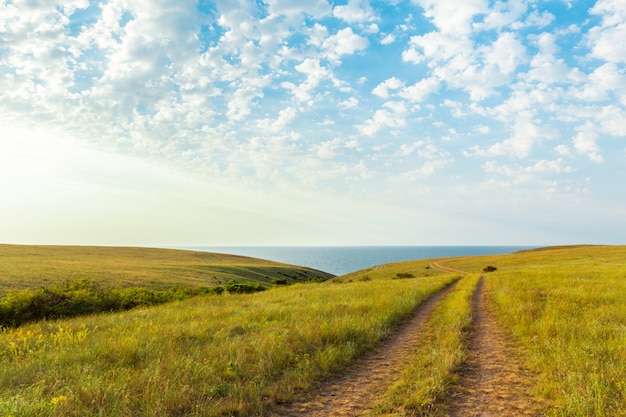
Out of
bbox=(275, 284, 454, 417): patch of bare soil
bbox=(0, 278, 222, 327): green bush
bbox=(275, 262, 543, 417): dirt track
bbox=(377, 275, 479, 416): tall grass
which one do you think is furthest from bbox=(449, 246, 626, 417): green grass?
bbox=(0, 278, 222, 327): green bush

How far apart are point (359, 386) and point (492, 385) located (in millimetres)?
2724

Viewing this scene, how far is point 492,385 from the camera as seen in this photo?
272 inches

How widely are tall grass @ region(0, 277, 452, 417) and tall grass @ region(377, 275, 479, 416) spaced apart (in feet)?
5.18

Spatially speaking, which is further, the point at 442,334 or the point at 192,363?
the point at 442,334

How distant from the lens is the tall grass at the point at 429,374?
5848 millimetres

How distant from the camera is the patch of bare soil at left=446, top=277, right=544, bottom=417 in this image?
5820 mm

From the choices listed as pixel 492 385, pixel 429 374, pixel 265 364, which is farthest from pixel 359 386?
pixel 492 385

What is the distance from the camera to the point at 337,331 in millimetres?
10242

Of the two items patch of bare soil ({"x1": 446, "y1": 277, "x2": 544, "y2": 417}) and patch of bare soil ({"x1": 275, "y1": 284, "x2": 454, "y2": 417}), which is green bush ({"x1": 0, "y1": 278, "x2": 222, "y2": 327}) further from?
patch of bare soil ({"x1": 446, "y1": 277, "x2": 544, "y2": 417})

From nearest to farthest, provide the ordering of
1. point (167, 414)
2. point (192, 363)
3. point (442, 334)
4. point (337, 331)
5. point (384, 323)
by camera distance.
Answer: point (167, 414)
point (192, 363)
point (337, 331)
point (442, 334)
point (384, 323)

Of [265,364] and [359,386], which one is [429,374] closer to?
[359,386]

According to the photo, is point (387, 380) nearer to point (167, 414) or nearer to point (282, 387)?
point (282, 387)

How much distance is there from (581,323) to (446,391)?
7.30 metres

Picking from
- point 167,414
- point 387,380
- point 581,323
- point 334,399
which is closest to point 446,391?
point 387,380
